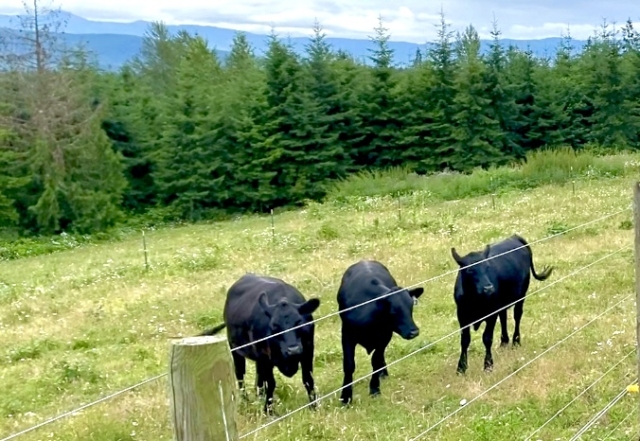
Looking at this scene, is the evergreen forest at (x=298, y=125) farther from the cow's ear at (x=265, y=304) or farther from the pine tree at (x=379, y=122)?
the cow's ear at (x=265, y=304)

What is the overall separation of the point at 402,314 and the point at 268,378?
153cm

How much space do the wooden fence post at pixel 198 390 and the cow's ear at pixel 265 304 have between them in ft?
17.8

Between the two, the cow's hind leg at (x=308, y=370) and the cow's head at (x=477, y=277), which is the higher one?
the cow's head at (x=477, y=277)

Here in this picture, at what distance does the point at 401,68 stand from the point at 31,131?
64.8 feet

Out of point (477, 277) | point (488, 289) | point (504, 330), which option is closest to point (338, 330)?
point (504, 330)

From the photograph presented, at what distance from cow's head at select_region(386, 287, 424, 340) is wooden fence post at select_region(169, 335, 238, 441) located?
5745 millimetres

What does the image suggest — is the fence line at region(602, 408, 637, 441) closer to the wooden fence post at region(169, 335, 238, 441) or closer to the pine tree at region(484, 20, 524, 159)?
the wooden fence post at region(169, 335, 238, 441)

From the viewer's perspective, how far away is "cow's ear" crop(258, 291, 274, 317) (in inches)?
341

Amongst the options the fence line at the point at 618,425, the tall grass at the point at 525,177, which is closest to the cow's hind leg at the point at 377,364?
the fence line at the point at 618,425

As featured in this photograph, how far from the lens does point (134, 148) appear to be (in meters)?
49.7

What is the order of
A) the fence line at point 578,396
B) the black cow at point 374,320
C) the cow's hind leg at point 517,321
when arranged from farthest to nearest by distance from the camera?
the cow's hind leg at point 517,321
the black cow at point 374,320
the fence line at point 578,396

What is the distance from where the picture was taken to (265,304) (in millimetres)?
8773

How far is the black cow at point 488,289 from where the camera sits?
968cm

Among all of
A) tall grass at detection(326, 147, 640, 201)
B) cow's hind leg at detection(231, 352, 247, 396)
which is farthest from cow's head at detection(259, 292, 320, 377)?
tall grass at detection(326, 147, 640, 201)
